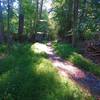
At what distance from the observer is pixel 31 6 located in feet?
156

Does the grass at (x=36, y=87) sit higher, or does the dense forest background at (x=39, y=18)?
the dense forest background at (x=39, y=18)

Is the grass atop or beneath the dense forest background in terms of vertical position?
beneath

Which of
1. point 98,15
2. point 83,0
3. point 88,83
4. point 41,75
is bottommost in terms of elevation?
point 88,83

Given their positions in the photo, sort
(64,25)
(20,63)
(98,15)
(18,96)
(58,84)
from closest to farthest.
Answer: (18,96), (58,84), (20,63), (98,15), (64,25)

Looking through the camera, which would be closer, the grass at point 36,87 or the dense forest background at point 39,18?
the grass at point 36,87

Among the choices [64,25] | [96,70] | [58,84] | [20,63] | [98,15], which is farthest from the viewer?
[64,25]

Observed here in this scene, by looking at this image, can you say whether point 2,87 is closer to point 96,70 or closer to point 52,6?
point 96,70

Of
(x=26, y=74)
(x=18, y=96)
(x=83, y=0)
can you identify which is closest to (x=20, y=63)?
(x=26, y=74)

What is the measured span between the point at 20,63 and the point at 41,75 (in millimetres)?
3032

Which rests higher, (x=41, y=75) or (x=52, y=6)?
(x=52, y=6)

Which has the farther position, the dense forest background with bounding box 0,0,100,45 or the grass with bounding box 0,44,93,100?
the dense forest background with bounding box 0,0,100,45

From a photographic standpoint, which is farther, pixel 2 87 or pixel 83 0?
pixel 83 0

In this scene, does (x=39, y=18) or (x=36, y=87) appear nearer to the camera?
(x=36, y=87)

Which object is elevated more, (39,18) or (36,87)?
(39,18)
